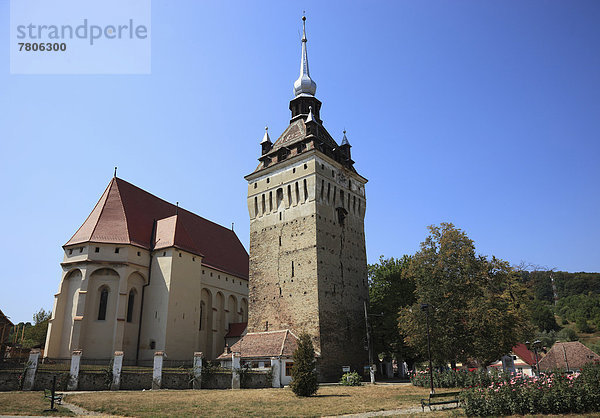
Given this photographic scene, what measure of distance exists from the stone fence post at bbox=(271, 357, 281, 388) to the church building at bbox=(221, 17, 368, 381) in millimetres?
3262

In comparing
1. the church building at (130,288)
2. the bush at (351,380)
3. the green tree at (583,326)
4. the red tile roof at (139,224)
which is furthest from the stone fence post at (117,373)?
the green tree at (583,326)

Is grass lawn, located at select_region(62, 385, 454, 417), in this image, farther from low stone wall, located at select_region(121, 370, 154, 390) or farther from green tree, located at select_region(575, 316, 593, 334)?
green tree, located at select_region(575, 316, 593, 334)

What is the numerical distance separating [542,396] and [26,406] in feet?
55.2

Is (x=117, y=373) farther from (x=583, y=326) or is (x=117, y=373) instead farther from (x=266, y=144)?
(x=583, y=326)

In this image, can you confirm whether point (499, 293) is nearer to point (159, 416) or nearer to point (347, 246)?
point (347, 246)

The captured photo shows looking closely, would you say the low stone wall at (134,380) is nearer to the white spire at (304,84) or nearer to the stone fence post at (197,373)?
the stone fence post at (197,373)

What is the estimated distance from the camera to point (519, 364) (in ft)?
142

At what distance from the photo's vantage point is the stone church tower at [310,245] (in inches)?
1264

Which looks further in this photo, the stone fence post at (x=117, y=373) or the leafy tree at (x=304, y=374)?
the stone fence post at (x=117, y=373)

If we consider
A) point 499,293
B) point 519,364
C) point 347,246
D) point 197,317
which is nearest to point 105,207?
point 197,317

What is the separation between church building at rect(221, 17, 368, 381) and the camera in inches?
1254

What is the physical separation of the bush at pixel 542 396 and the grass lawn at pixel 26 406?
12.7m

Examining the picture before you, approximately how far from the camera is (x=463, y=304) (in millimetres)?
25984

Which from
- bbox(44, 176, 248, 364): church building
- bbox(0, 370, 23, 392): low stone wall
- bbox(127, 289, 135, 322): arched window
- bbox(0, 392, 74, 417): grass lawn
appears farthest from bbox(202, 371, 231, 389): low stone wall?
bbox(127, 289, 135, 322): arched window
